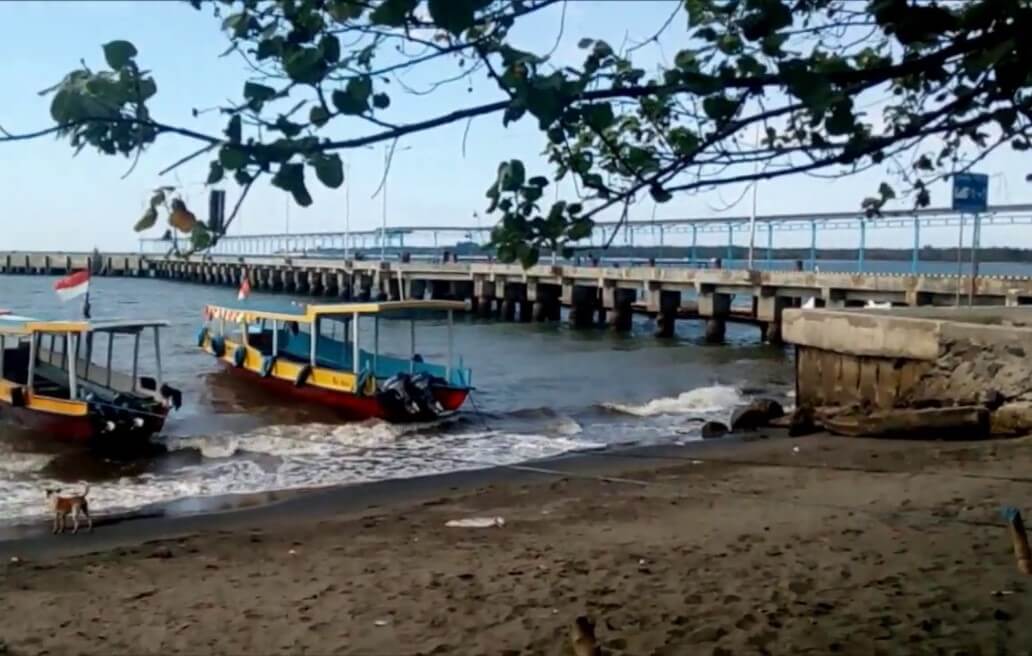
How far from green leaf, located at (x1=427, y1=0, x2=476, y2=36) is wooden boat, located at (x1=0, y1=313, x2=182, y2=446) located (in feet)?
51.7

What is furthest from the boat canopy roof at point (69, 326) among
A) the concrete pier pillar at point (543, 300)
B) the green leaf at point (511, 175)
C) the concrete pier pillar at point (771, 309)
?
the concrete pier pillar at point (543, 300)

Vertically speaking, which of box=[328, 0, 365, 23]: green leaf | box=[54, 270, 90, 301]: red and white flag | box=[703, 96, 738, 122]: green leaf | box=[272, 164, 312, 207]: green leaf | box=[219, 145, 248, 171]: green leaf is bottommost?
box=[54, 270, 90, 301]: red and white flag

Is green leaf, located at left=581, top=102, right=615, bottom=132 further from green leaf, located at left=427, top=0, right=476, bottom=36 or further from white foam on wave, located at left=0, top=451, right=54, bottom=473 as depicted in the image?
white foam on wave, located at left=0, top=451, right=54, bottom=473

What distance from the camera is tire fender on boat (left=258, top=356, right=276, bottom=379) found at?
23181 millimetres

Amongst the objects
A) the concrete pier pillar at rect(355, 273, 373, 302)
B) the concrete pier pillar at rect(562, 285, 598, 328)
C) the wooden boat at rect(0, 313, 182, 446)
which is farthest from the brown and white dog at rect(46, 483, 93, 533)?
the concrete pier pillar at rect(355, 273, 373, 302)

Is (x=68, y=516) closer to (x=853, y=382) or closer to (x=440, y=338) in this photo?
(x=853, y=382)

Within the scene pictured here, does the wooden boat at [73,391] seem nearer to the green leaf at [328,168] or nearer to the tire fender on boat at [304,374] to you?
the tire fender on boat at [304,374]

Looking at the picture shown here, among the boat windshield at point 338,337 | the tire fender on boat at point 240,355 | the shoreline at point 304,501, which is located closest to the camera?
the shoreline at point 304,501

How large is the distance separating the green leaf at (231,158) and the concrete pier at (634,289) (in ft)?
59.5

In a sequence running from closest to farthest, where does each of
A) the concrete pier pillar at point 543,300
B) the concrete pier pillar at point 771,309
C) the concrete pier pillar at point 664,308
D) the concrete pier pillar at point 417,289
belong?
the concrete pier pillar at point 771,309, the concrete pier pillar at point 664,308, the concrete pier pillar at point 543,300, the concrete pier pillar at point 417,289

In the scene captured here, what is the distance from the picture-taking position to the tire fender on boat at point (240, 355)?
81.0ft

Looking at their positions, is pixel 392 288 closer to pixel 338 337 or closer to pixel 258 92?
pixel 338 337

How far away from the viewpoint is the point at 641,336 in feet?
132

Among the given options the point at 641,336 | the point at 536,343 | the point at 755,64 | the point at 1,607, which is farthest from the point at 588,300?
the point at 755,64
